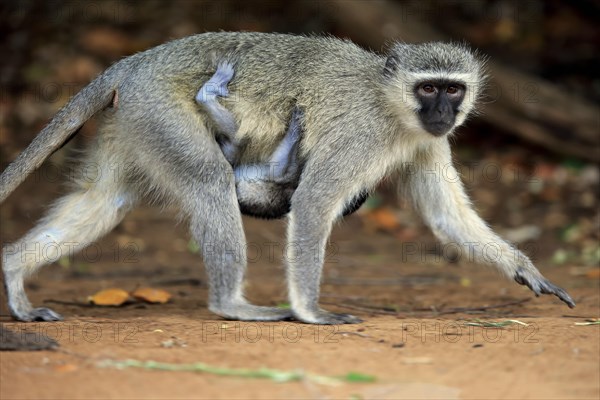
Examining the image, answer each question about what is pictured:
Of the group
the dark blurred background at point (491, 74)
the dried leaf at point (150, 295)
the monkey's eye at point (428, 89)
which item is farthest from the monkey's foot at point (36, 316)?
the dark blurred background at point (491, 74)

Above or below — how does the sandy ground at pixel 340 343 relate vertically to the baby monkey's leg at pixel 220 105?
below

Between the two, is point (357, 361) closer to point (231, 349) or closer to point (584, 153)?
point (231, 349)

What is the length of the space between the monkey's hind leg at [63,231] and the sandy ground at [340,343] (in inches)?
9.1

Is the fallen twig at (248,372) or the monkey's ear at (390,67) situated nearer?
the fallen twig at (248,372)

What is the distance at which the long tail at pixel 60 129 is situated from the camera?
254 inches

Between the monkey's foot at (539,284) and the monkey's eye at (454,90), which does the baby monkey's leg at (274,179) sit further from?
the monkey's foot at (539,284)

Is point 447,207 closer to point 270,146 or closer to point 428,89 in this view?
point 428,89

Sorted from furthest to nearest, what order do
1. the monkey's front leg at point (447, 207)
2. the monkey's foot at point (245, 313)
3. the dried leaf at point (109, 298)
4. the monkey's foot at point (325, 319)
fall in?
the dried leaf at point (109, 298) < the monkey's front leg at point (447, 207) < the monkey's foot at point (245, 313) < the monkey's foot at point (325, 319)

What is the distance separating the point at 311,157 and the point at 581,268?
12.6 ft

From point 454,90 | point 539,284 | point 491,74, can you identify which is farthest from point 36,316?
point 491,74

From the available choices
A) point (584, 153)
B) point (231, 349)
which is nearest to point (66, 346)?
point (231, 349)

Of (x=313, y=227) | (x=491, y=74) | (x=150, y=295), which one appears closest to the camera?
(x=313, y=227)

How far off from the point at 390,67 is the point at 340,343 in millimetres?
2238

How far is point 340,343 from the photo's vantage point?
17.5 ft
